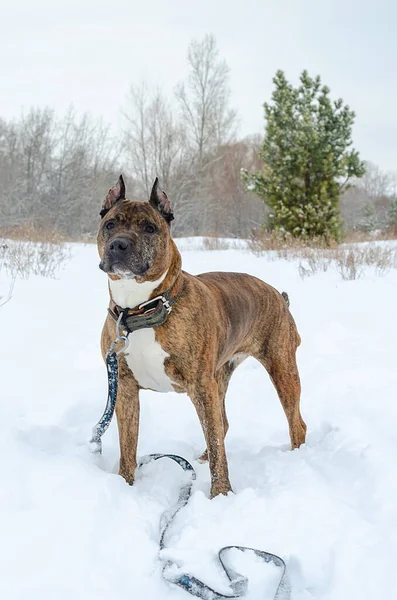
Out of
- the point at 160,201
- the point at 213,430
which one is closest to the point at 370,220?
the point at 160,201

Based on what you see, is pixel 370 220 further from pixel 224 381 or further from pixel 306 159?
pixel 224 381

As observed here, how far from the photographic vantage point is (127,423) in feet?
8.37

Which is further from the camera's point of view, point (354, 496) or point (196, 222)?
point (196, 222)

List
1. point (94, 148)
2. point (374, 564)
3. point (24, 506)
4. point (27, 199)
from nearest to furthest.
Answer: point (374, 564)
point (24, 506)
point (27, 199)
point (94, 148)

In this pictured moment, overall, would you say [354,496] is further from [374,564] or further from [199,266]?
[199,266]

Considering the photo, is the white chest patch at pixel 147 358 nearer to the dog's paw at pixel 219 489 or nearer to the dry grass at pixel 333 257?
the dog's paw at pixel 219 489

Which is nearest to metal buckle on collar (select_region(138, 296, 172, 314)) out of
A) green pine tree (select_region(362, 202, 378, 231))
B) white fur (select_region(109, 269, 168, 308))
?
white fur (select_region(109, 269, 168, 308))

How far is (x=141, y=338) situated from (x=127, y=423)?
55 cm

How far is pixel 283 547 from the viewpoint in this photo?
6.04ft

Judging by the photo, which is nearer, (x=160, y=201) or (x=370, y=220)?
(x=160, y=201)

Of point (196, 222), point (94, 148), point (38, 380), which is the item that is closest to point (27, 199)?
point (94, 148)

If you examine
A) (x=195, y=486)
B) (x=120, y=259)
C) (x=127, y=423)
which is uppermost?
(x=120, y=259)

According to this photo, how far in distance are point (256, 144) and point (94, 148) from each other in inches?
445

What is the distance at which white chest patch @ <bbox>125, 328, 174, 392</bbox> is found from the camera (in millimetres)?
2270
